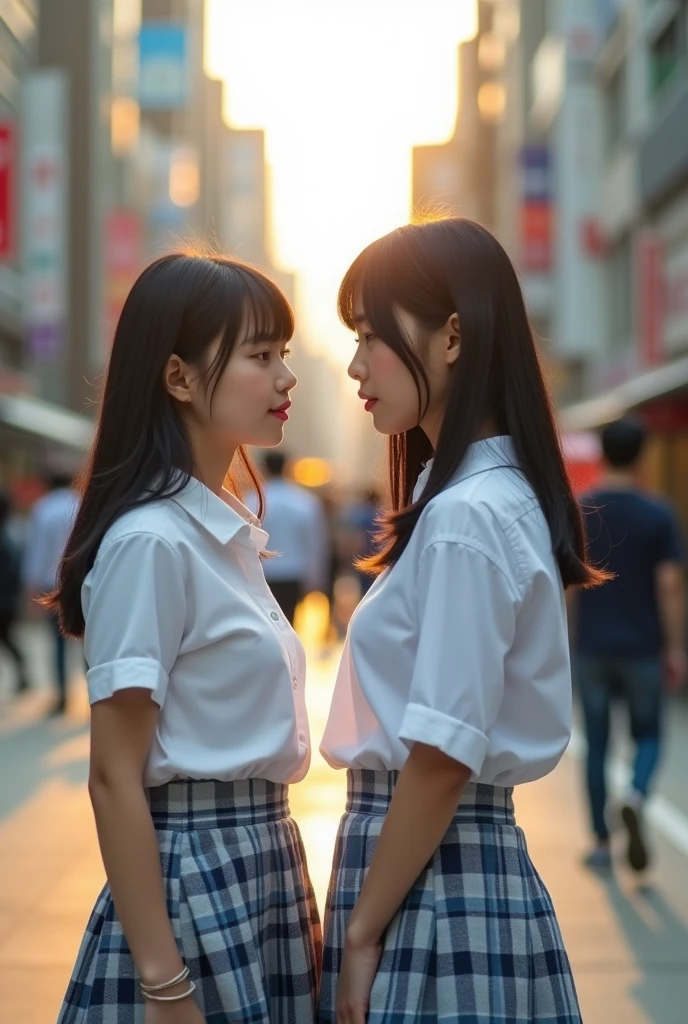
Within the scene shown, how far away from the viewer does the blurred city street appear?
4.81 metres

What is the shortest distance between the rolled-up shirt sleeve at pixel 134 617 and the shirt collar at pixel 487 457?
38cm

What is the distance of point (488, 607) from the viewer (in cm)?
192

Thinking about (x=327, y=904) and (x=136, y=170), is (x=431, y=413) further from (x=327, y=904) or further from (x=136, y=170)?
(x=136, y=170)

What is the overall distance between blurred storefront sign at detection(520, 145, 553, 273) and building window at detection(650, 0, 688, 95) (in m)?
9.33

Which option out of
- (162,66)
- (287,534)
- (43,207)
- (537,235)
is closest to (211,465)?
(287,534)

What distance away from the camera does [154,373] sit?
218cm

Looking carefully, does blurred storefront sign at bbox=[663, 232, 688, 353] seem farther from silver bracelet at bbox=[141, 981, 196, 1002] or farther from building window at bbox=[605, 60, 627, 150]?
silver bracelet at bbox=[141, 981, 196, 1002]

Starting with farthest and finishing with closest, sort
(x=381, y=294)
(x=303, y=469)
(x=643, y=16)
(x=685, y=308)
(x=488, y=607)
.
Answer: (x=303, y=469) < (x=643, y=16) < (x=685, y=308) < (x=381, y=294) < (x=488, y=607)

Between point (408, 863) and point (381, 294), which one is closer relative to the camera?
point (408, 863)

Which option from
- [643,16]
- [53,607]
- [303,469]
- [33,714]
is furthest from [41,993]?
[303,469]

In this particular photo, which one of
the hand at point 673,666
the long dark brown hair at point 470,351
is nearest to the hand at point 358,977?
the long dark brown hair at point 470,351

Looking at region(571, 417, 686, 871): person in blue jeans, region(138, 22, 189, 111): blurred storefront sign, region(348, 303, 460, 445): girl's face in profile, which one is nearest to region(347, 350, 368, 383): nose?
region(348, 303, 460, 445): girl's face in profile

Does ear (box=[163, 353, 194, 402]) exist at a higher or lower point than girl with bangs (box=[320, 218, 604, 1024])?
higher

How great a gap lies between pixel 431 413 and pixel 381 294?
190 mm
